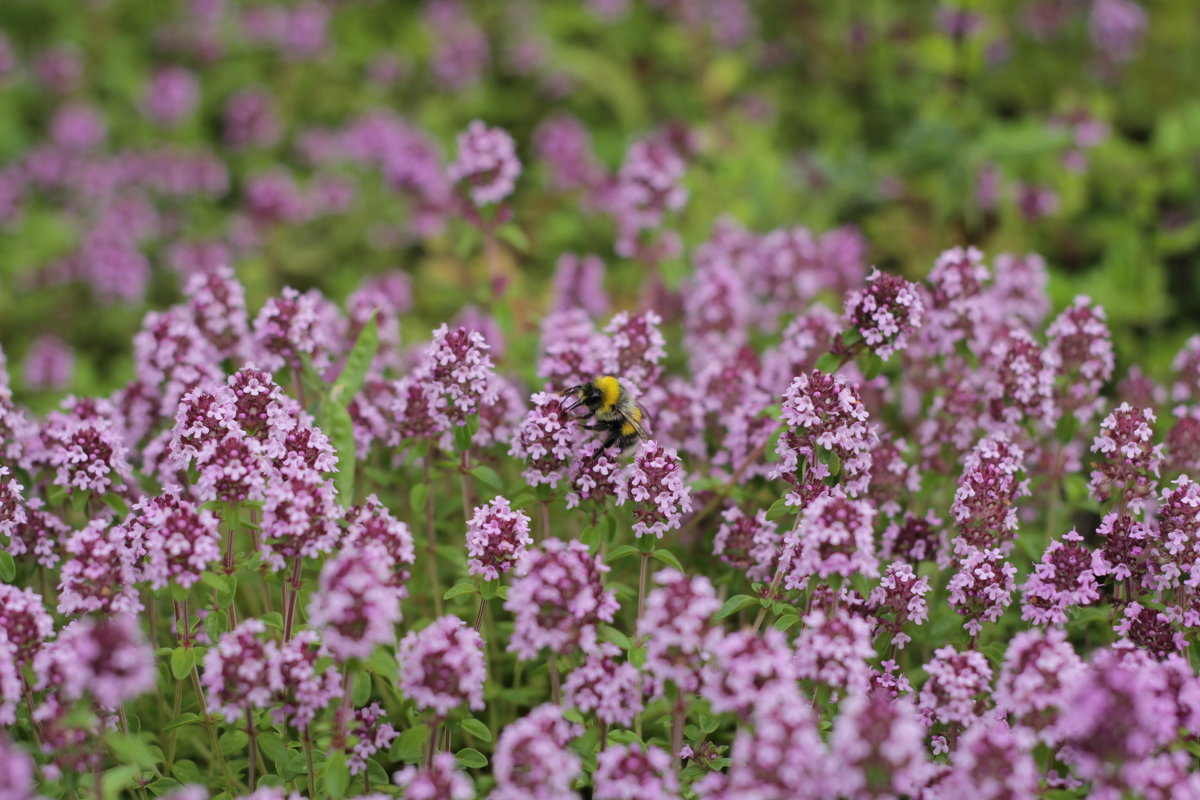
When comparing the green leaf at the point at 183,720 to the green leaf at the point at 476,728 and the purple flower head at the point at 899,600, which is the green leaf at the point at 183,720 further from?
the purple flower head at the point at 899,600

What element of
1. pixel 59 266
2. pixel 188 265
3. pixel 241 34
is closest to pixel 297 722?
pixel 188 265

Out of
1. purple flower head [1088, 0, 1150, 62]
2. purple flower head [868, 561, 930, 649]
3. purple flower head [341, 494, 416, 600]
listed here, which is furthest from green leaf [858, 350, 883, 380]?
purple flower head [1088, 0, 1150, 62]

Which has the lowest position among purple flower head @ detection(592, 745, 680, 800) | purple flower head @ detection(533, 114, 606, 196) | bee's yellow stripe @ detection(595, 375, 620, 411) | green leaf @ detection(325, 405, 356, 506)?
purple flower head @ detection(592, 745, 680, 800)

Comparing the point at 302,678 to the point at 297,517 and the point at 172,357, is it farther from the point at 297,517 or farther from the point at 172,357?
the point at 172,357

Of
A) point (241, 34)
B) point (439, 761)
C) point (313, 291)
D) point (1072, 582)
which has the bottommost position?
point (439, 761)

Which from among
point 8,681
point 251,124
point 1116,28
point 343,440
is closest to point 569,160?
point 251,124

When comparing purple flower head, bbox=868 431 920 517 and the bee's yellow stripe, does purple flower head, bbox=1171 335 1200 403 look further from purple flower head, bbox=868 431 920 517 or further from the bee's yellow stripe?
the bee's yellow stripe

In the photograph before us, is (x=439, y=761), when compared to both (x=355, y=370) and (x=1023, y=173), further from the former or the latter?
(x=1023, y=173)
